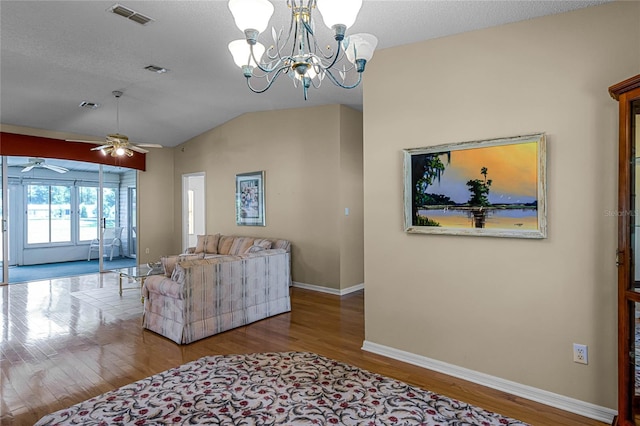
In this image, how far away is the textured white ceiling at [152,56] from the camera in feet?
8.57

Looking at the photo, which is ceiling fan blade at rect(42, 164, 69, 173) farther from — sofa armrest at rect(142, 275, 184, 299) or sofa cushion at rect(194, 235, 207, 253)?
sofa armrest at rect(142, 275, 184, 299)

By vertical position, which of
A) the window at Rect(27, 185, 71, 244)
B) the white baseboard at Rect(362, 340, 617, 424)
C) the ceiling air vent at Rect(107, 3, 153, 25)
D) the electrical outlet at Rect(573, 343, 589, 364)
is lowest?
the white baseboard at Rect(362, 340, 617, 424)

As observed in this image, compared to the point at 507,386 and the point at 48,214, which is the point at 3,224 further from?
the point at 507,386

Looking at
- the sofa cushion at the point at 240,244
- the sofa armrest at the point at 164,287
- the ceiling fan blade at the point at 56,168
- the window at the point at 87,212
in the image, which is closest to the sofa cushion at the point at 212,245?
the sofa cushion at the point at 240,244

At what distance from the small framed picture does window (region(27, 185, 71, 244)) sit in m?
4.19

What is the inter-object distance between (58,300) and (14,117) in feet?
10.2

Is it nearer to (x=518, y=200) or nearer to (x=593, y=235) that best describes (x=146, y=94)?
(x=518, y=200)

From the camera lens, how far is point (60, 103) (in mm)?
5426

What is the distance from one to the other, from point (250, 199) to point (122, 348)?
362cm

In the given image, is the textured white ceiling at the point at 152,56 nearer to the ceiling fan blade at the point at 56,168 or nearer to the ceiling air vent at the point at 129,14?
the ceiling air vent at the point at 129,14

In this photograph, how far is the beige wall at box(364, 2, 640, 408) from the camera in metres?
2.27

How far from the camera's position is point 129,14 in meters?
2.87

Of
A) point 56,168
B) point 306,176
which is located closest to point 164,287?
point 306,176

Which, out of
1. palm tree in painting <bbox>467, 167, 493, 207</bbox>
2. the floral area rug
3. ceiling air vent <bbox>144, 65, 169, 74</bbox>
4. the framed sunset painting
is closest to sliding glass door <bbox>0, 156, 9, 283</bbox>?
ceiling air vent <bbox>144, 65, 169, 74</bbox>
